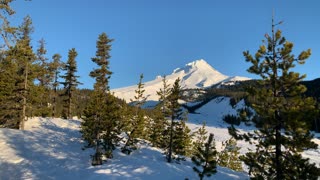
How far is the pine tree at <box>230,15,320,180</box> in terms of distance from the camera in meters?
19.8

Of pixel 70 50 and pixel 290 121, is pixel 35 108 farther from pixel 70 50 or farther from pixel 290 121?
pixel 290 121

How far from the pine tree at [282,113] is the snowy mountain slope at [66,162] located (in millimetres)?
9338

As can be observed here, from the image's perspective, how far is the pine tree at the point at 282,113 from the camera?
19828mm

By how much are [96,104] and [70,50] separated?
106 ft

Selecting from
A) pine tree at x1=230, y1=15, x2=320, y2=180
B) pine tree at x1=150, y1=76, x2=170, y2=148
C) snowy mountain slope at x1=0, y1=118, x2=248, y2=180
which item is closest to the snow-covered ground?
snowy mountain slope at x1=0, y1=118, x2=248, y2=180

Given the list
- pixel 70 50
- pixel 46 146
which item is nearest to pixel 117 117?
pixel 46 146

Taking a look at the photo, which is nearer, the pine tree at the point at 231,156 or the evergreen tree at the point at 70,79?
the pine tree at the point at 231,156

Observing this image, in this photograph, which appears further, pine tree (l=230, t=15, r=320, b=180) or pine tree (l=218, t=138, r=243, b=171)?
pine tree (l=218, t=138, r=243, b=171)

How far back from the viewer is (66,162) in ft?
100

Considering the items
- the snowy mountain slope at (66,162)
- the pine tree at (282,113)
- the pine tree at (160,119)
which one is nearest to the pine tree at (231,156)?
the pine tree at (160,119)

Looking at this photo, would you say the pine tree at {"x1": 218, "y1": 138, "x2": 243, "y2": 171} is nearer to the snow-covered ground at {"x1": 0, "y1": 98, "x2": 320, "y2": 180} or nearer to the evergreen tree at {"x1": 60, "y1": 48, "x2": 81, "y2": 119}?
the snow-covered ground at {"x1": 0, "y1": 98, "x2": 320, "y2": 180}

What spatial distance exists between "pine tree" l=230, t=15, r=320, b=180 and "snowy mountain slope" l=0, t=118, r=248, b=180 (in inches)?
368

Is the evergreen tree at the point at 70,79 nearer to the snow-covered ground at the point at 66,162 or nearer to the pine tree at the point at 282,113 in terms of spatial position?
the snow-covered ground at the point at 66,162

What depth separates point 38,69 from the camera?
1732 inches
